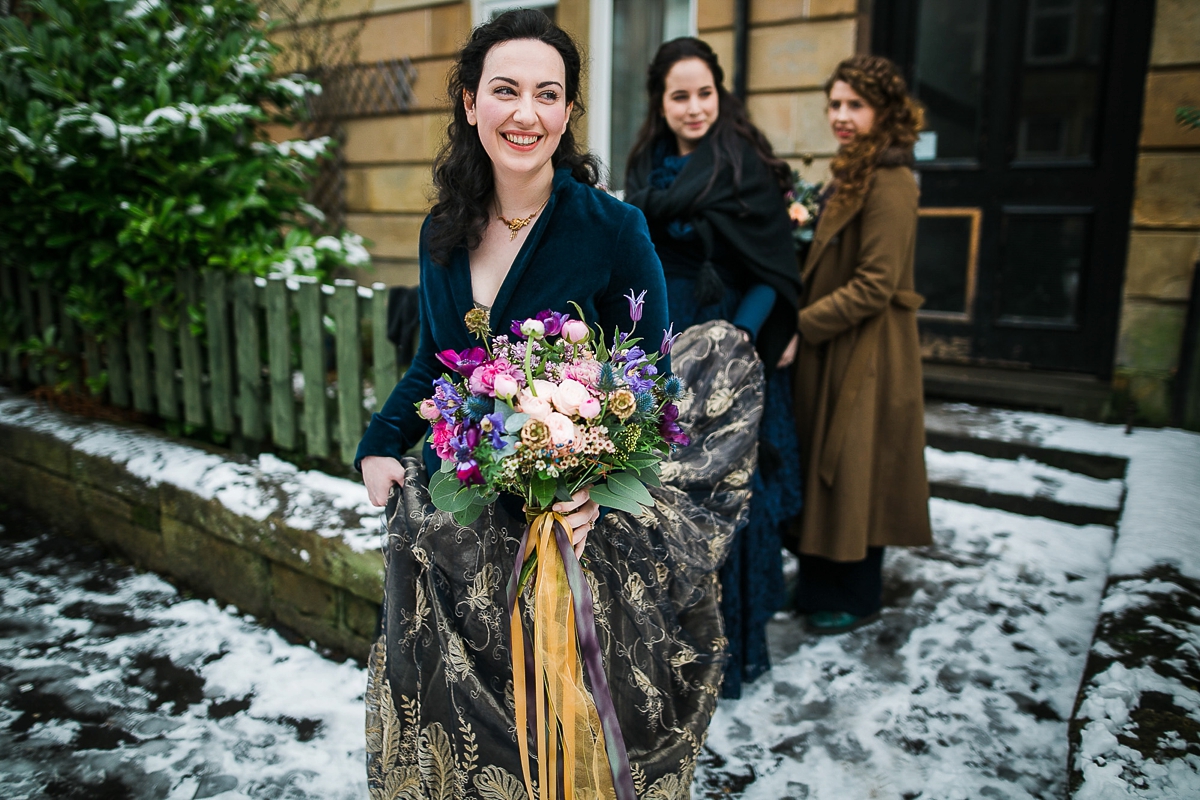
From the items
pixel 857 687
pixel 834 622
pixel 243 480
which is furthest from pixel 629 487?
pixel 243 480

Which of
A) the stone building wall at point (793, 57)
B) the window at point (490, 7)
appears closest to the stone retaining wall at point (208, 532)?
the stone building wall at point (793, 57)

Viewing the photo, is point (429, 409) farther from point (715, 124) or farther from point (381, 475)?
point (715, 124)

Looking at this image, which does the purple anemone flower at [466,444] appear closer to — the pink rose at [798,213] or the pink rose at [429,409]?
the pink rose at [429,409]

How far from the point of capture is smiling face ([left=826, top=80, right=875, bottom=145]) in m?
2.91

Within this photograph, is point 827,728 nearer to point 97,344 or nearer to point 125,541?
point 125,541

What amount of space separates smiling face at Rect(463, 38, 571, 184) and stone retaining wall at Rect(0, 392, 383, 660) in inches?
64.7

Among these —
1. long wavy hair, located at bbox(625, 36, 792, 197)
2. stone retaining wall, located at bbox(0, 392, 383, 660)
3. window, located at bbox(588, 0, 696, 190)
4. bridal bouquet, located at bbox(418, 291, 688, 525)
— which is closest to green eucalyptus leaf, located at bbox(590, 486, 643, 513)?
bridal bouquet, located at bbox(418, 291, 688, 525)

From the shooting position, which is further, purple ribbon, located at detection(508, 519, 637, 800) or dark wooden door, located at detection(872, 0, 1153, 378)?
dark wooden door, located at detection(872, 0, 1153, 378)

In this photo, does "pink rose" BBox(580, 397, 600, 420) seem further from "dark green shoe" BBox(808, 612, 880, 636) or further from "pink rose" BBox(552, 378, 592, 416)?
"dark green shoe" BBox(808, 612, 880, 636)

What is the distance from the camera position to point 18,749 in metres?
2.48

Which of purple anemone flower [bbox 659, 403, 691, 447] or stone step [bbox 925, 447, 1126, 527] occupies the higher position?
purple anemone flower [bbox 659, 403, 691, 447]

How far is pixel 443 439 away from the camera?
1.46 metres

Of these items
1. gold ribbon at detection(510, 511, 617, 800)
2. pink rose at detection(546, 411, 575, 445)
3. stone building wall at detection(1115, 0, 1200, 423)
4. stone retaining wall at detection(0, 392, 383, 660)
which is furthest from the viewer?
stone building wall at detection(1115, 0, 1200, 423)

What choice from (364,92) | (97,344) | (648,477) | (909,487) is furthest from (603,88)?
(648,477)
